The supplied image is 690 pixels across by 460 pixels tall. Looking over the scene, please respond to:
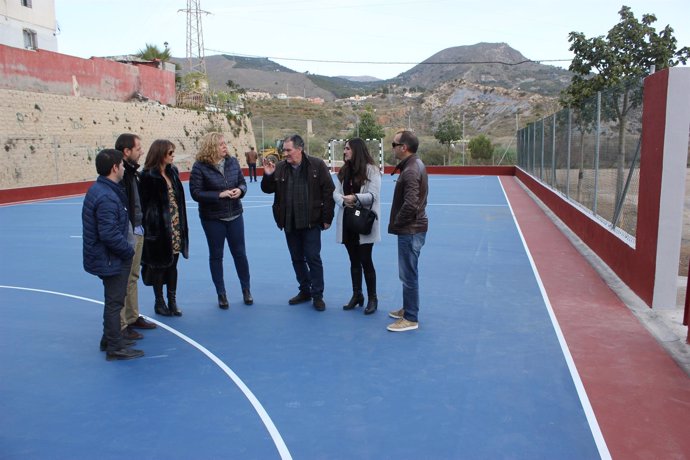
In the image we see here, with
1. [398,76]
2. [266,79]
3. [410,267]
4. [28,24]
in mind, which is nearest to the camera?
[410,267]

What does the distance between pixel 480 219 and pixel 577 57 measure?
7.15m

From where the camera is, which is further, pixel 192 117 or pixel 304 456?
pixel 192 117

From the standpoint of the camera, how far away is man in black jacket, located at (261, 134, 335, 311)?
19.6 feet

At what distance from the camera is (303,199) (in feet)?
19.6

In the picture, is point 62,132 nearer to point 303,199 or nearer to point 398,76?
point 303,199

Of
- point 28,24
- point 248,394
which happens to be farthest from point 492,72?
point 248,394

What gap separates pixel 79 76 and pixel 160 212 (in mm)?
25559

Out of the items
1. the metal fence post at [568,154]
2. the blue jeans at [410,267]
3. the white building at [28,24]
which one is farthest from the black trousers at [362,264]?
the white building at [28,24]

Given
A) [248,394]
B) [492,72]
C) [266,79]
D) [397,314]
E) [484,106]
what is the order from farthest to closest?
[266,79], [492,72], [484,106], [397,314], [248,394]

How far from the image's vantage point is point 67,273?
8117 mm

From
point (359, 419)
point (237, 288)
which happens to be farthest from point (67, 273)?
point (359, 419)

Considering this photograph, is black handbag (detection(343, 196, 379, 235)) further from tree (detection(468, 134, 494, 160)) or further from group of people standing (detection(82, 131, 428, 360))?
tree (detection(468, 134, 494, 160))

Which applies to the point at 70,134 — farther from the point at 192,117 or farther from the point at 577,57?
the point at 577,57

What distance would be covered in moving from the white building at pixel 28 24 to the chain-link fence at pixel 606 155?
27861 mm
